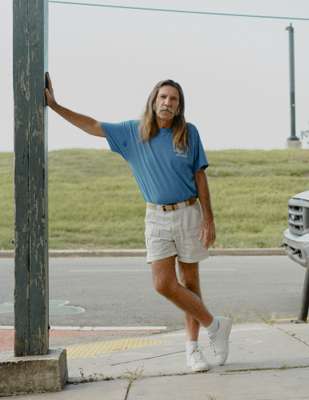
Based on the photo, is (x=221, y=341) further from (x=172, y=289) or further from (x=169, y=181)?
(x=169, y=181)

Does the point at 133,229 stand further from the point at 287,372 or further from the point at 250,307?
the point at 287,372

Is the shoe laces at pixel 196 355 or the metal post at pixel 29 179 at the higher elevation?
the metal post at pixel 29 179

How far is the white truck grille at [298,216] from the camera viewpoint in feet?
26.3

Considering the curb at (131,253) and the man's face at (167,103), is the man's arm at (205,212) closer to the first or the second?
the man's face at (167,103)

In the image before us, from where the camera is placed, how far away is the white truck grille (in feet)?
26.3

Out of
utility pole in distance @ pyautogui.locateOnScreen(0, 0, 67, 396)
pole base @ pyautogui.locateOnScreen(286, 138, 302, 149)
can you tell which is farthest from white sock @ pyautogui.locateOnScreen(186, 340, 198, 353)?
pole base @ pyautogui.locateOnScreen(286, 138, 302, 149)

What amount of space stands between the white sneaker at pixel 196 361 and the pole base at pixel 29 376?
3.01 feet

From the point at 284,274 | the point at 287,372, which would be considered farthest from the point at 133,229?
the point at 287,372

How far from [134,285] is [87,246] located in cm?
637

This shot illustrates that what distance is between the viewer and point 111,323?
8094 mm

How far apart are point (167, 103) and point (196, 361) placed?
66.8 inches

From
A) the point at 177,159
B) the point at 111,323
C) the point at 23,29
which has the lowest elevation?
the point at 111,323

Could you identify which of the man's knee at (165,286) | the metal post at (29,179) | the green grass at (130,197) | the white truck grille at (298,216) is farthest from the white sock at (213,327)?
the green grass at (130,197)

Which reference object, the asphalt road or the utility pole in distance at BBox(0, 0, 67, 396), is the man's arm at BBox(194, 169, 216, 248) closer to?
the utility pole in distance at BBox(0, 0, 67, 396)
